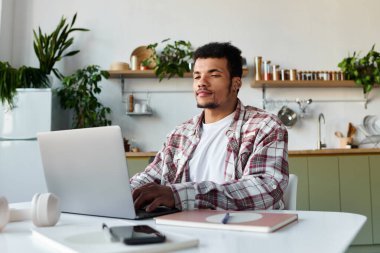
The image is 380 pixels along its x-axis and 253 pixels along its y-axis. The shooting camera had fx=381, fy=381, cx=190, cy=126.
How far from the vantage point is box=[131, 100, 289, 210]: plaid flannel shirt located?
3.55ft

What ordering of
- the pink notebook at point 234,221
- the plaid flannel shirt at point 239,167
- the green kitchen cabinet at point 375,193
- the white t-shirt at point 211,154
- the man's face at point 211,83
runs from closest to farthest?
1. the pink notebook at point 234,221
2. the plaid flannel shirt at point 239,167
3. the white t-shirt at point 211,154
4. the man's face at point 211,83
5. the green kitchen cabinet at point 375,193

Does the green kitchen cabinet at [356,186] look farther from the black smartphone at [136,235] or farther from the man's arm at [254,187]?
the black smartphone at [136,235]

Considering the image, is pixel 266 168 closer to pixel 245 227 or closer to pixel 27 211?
pixel 245 227

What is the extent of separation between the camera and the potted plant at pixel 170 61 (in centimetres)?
350

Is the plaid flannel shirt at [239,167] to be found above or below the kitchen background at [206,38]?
below

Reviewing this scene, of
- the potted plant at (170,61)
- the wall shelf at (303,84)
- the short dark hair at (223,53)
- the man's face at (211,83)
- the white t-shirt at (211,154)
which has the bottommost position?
the white t-shirt at (211,154)

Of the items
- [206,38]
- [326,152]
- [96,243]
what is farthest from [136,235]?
[206,38]

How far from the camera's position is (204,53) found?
1.70 meters

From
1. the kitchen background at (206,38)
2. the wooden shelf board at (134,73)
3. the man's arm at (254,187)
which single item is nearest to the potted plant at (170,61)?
the wooden shelf board at (134,73)

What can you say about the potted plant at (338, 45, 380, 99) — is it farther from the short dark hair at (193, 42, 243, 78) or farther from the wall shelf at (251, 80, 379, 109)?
the short dark hair at (193, 42, 243, 78)

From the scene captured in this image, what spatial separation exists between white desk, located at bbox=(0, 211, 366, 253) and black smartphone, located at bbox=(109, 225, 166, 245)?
0.05 m

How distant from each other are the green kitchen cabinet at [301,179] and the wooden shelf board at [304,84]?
0.84m

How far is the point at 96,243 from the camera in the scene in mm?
609

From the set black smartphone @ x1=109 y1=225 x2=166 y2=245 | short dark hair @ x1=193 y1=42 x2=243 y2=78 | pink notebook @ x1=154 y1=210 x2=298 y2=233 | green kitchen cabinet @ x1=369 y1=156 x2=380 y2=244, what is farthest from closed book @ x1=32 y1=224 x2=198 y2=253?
green kitchen cabinet @ x1=369 y1=156 x2=380 y2=244
